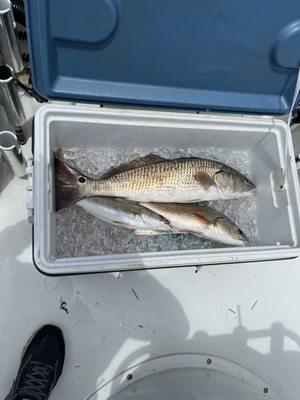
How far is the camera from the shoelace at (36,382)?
50.6 inches

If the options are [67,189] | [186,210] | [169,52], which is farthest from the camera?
[186,210]

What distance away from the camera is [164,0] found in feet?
3.43

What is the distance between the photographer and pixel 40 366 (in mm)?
1330

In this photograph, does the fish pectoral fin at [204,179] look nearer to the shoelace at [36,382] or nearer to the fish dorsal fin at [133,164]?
the fish dorsal fin at [133,164]

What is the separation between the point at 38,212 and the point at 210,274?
2.44ft

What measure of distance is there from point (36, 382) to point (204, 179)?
90 cm

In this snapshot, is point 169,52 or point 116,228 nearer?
point 169,52

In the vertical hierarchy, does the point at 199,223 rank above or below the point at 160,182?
below

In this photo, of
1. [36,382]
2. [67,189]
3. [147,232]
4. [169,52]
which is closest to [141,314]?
[147,232]

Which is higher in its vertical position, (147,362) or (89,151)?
(89,151)

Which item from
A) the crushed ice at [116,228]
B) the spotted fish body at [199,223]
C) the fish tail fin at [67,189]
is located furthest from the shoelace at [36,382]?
the spotted fish body at [199,223]

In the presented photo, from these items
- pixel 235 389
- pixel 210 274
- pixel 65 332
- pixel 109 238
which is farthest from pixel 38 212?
pixel 235 389

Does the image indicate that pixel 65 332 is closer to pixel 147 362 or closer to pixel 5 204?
pixel 147 362

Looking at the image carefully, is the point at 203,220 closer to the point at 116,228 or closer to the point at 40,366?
the point at 116,228
